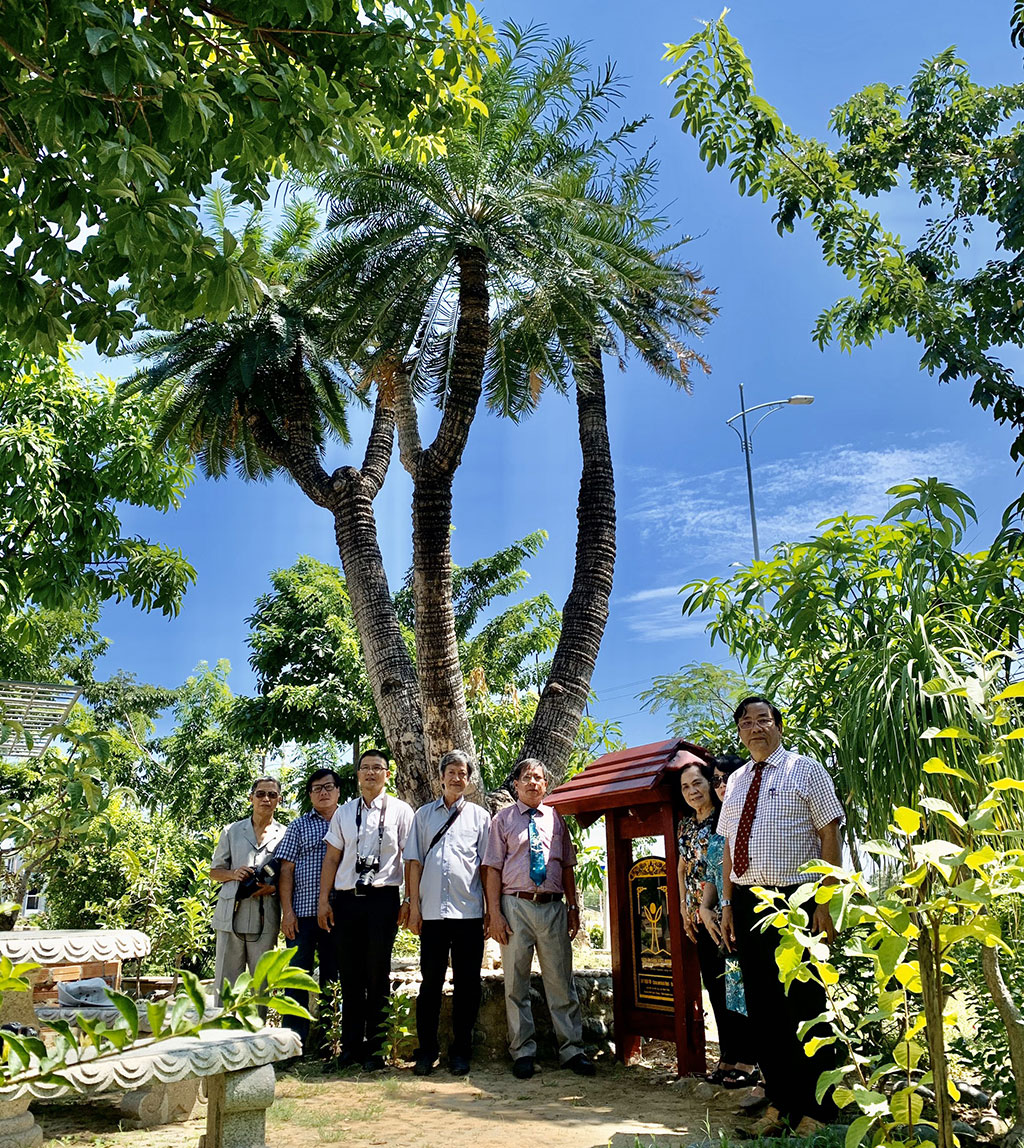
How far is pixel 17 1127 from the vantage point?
4402 mm

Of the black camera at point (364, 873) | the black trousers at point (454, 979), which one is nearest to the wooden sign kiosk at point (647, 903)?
the black trousers at point (454, 979)

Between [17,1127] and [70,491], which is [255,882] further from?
[70,491]

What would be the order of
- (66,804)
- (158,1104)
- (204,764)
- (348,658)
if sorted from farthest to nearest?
(204,764) → (348,658) → (158,1104) → (66,804)

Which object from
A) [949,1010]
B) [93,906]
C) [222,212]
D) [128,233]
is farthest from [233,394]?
[949,1010]

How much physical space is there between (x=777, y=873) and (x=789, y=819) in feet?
0.87

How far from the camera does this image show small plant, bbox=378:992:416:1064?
Result: 691 centimetres

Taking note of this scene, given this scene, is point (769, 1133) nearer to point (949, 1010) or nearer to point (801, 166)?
point (949, 1010)

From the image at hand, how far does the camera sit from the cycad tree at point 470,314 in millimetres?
11719

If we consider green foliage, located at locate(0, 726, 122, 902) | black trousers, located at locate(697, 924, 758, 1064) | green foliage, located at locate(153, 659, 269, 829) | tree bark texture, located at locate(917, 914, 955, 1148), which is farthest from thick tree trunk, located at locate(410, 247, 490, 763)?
green foliage, located at locate(153, 659, 269, 829)

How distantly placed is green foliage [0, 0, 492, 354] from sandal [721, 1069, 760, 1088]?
16.3 feet

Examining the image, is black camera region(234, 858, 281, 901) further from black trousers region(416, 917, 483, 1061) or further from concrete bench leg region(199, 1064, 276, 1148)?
concrete bench leg region(199, 1064, 276, 1148)

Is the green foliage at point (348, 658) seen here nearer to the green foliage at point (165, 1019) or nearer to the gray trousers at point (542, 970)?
the gray trousers at point (542, 970)

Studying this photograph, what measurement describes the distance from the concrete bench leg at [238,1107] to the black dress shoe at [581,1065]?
263 centimetres

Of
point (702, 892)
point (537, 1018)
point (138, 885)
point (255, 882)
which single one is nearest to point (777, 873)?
point (702, 892)
